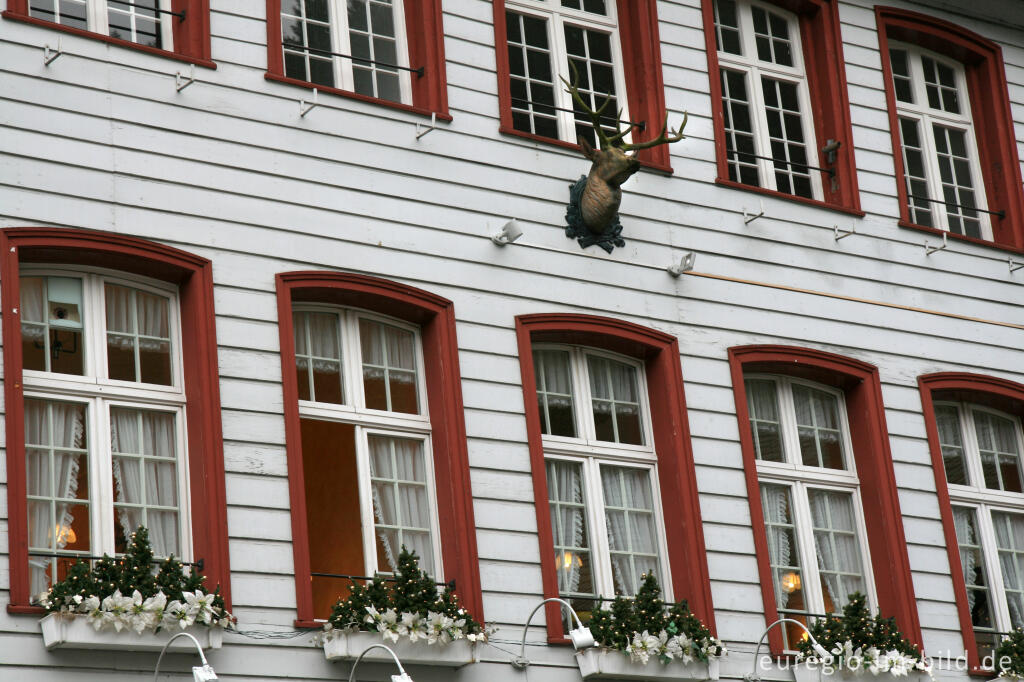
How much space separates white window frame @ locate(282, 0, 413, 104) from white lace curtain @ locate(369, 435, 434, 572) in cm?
258

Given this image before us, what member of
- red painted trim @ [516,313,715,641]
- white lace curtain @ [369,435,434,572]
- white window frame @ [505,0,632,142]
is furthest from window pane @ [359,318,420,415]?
white window frame @ [505,0,632,142]

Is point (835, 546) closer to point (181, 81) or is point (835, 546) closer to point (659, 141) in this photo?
point (659, 141)

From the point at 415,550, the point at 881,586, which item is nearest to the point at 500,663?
the point at 415,550

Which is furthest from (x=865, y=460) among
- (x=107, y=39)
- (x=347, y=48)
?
(x=107, y=39)

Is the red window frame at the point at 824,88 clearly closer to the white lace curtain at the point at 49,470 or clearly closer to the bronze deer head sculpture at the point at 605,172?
the bronze deer head sculpture at the point at 605,172

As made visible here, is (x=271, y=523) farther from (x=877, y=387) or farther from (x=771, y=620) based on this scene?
(x=877, y=387)

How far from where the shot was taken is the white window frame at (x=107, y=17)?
11148 millimetres

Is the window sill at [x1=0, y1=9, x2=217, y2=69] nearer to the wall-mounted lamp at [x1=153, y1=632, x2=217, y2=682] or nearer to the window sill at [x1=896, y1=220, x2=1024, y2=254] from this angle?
the wall-mounted lamp at [x1=153, y1=632, x2=217, y2=682]

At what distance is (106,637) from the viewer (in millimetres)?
9242

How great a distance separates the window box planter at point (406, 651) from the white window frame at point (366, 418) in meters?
0.71

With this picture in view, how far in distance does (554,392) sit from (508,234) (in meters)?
1.18

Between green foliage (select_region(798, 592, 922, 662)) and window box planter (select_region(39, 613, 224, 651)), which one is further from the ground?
window box planter (select_region(39, 613, 224, 651))

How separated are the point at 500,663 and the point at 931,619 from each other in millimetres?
3743

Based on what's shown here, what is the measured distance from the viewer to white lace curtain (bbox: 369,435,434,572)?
36.0 feet
